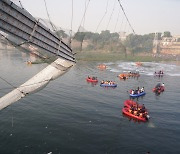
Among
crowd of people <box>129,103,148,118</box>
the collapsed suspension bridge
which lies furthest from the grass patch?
the collapsed suspension bridge

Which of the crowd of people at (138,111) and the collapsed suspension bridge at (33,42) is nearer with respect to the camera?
the collapsed suspension bridge at (33,42)

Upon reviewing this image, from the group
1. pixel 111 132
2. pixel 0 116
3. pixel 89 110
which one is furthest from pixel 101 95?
pixel 0 116

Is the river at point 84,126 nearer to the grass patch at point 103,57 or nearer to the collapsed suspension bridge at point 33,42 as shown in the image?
the collapsed suspension bridge at point 33,42

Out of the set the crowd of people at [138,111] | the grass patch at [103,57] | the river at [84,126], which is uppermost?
the grass patch at [103,57]

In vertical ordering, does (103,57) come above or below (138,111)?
above

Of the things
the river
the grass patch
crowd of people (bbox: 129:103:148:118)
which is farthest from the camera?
the grass patch

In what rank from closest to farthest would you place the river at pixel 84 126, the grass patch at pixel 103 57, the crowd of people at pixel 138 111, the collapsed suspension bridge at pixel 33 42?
1. the collapsed suspension bridge at pixel 33 42
2. the river at pixel 84 126
3. the crowd of people at pixel 138 111
4. the grass patch at pixel 103 57

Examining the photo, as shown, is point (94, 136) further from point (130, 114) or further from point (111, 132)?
point (130, 114)

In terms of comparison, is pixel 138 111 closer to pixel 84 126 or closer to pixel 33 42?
pixel 84 126

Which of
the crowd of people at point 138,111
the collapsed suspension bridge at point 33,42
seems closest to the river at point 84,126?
the crowd of people at point 138,111

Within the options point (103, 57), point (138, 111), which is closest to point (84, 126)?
point (138, 111)

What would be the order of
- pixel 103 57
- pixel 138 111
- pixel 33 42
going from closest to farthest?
pixel 33 42, pixel 138 111, pixel 103 57

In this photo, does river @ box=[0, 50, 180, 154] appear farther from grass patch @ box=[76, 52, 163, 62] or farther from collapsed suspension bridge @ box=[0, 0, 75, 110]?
grass patch @ box=[76, 52, 163, 62]

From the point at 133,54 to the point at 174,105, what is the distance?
153m
